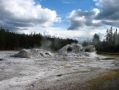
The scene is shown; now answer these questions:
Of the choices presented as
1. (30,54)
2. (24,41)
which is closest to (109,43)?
(24,41)

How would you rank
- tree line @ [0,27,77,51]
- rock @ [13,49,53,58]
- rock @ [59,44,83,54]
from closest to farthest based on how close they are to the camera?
rock @ [13,49,53,58] < rock @ [59,44,83,54] < tree line @ [0,27,77,51]

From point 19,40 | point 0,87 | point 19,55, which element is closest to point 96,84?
point 0,87

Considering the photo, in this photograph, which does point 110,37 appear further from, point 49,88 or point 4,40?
point 49,88

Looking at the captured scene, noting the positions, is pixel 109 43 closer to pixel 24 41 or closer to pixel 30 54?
pixel 24 41

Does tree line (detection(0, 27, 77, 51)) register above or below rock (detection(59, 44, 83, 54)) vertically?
above

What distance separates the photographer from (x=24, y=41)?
12606 centimetres

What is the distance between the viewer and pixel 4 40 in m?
113

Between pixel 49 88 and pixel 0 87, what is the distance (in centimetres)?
350

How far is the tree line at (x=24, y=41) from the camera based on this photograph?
115 metres

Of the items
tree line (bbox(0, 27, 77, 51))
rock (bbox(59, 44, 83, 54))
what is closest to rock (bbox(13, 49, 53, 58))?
rock (bbox(59, 44, 83, 54))

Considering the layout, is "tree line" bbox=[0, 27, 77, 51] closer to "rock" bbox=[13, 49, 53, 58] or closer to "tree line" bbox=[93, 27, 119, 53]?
"tree line" bbox=[93, 27, 119, 53]

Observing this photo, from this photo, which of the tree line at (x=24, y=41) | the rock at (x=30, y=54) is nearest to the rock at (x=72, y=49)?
the rock at (x=30, y=54)

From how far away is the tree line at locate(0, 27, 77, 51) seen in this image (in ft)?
377

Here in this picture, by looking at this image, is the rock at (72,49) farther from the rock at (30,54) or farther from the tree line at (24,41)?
the tree line at (24,41)
